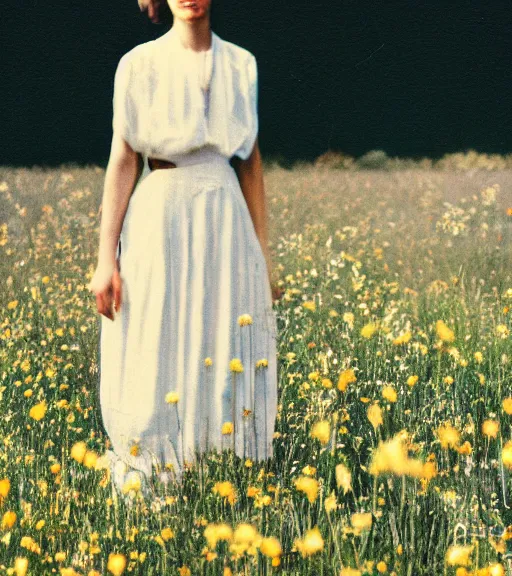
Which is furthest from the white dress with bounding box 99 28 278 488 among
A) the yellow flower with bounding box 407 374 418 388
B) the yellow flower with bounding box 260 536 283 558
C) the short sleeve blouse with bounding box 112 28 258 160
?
the yellow flower with bounding box 260 536 283 558

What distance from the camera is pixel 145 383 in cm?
299

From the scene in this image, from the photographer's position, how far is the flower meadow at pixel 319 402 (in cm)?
218

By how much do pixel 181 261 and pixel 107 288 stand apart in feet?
0.93

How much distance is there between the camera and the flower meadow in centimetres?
218

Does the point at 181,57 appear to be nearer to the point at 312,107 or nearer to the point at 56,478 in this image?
the point at 56,478

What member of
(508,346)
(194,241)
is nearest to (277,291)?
(194,241)

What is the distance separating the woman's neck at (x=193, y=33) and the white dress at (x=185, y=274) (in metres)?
0.03

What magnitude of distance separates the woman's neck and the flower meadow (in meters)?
1.00

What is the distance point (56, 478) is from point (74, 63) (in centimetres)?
273

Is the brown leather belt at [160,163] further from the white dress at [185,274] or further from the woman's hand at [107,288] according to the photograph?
the woman's hand at [107,288]

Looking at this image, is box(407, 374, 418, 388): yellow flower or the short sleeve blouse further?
the short sleeve blouse

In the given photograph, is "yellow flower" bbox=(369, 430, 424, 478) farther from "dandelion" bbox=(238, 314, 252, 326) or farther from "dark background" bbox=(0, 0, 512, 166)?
"dark background" bbox=(0, 0, 512, 166)

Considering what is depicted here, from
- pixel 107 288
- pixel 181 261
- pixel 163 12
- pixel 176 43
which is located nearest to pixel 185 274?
pixel 181 261

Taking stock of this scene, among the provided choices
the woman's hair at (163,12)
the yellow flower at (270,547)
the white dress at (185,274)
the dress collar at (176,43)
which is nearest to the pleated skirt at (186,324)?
the white dress at (185,274)
